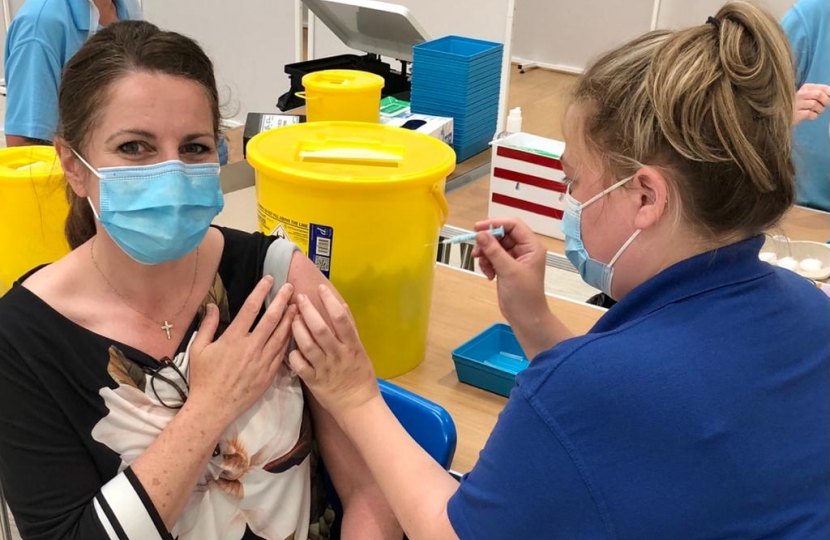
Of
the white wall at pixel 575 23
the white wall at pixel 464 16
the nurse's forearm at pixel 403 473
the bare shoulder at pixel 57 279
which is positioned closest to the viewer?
the nurse's forearm at pixel 403 473

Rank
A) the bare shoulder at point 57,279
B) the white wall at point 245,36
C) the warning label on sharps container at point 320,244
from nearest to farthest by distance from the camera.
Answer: the bare shoulder at point 57,279, the warning label on sharps container at point 320,244, the white wall at point 245,36

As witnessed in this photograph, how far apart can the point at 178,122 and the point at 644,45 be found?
26.3 inches

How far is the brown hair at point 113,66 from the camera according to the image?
118 centimetres

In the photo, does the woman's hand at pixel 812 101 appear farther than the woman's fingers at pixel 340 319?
Yes

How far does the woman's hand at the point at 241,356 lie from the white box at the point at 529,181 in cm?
114

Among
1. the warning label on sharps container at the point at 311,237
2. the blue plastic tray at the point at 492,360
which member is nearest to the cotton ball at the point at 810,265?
the blue plastic tray at the point at 492,360

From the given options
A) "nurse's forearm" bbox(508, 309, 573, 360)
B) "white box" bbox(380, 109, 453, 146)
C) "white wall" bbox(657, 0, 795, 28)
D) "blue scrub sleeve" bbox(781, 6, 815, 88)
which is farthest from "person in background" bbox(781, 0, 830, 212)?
"white wall" bbox(657, 0, 795, 28)

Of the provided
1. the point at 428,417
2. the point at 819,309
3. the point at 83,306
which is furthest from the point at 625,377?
the point at 83,306

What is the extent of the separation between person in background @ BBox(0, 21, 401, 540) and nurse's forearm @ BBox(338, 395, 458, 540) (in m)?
0.15

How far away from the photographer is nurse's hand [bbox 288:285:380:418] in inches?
47.2

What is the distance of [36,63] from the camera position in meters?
2.42

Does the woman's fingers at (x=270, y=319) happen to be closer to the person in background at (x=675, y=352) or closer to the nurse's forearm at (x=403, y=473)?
the nurse's forearm at (x=403, y=473)

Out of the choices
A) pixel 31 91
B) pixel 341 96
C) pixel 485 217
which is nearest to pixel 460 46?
pixel 485 217

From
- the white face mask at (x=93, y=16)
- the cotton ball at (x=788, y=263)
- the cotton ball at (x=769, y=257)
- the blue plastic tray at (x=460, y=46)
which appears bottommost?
the cotton ball at (x=788, y=263)
